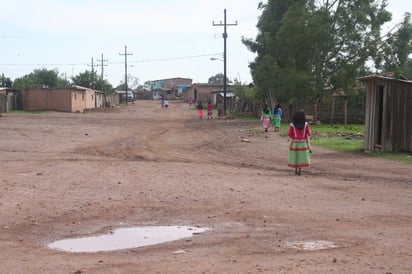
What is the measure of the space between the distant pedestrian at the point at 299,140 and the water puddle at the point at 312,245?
708 cm

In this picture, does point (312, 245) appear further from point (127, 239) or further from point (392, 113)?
point (392, 113)

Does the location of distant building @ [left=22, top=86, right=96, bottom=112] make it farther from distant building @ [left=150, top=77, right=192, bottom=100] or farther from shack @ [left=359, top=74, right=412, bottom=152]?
distant building @ [left=150, top=77, right=192, bottom=100]

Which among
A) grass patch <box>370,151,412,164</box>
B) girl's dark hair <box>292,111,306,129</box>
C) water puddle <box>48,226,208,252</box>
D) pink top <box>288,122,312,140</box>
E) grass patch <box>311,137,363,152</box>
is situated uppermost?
girl's dark hair <box>292,111,306,129</box>

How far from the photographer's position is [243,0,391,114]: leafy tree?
121ft

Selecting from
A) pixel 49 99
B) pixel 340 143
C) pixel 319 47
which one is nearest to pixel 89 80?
pixel 49 99

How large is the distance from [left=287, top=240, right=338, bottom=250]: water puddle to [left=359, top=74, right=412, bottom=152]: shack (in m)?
12.5

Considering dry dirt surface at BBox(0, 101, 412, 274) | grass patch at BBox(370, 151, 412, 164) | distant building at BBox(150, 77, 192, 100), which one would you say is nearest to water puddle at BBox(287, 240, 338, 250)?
dry dirt surface at BBox(0, 101, 412, 274)

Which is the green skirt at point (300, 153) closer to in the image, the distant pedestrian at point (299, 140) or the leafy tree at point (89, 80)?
the distant pedestrian at point (299, 140)

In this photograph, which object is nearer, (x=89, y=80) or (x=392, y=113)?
(x=392, y=113)

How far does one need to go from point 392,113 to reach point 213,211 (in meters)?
11.3

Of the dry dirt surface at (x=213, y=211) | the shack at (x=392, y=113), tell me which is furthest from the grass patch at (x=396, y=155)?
the dry dirt surface at (x=213, y=211)

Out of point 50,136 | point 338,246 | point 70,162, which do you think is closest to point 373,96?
point 70,162

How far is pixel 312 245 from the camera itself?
22.9 feet

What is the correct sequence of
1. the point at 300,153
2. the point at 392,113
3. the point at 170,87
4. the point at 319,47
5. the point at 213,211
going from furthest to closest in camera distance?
the point at 170,87 < the point at 319,47 < the point at 392,113 < the point at 300,153 < the point at 213,211
